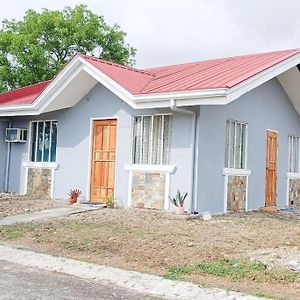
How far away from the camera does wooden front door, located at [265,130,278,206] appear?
1480cm

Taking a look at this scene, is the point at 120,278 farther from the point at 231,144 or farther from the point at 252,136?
the point at 252,136

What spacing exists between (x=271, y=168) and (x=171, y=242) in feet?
24.3

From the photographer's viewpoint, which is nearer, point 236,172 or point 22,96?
point 236,172

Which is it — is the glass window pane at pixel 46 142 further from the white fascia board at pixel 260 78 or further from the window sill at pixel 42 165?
the white fascia board at pixel 260 78

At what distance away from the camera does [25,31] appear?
31906 mm

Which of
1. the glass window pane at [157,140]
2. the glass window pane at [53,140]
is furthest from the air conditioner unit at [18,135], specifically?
the glass window pane at [157,140]

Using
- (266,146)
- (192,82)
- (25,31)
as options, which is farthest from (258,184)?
(25,31)

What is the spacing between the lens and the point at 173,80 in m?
12.5

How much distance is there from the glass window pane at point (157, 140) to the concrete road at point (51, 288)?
19.8ft

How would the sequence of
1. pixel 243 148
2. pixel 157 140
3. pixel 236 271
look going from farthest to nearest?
pixel 243 148
pixel 157 140
pixel 236 271

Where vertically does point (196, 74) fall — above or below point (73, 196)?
above

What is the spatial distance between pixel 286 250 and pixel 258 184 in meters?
6.29

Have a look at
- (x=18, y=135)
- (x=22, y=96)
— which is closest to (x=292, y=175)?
(x=18, y=135)

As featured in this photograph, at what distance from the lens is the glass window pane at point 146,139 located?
12.5 m
